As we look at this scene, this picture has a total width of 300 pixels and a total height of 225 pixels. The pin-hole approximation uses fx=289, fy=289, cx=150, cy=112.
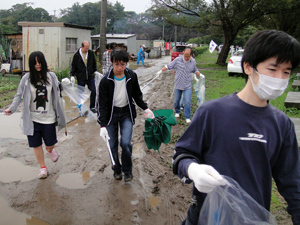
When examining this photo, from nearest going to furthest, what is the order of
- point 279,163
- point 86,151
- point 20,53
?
1. point 279,163
2. point 86,151
3. point 20,53

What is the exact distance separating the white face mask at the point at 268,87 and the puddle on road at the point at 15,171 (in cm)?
358

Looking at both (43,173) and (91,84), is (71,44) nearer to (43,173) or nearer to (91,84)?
(91,84)

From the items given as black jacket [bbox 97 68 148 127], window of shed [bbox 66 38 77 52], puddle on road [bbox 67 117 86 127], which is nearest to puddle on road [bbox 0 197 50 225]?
black jacket [bbox 97 68 148 127]

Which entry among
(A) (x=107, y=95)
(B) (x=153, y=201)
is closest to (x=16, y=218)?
(B) (x=153, y=201)

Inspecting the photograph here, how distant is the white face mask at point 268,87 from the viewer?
154 centimetres

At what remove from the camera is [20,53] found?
1544 centimetres

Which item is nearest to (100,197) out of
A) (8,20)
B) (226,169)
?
(226,169)

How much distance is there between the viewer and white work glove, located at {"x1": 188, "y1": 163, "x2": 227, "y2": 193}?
139cm

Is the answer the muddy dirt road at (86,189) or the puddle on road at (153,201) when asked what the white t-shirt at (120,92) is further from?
the puddle on road at (153,201)

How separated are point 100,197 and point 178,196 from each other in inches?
39.1

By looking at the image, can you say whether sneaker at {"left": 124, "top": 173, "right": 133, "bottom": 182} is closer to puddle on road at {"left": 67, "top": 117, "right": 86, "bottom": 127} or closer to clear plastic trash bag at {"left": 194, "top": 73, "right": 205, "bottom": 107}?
puddle on road at {"left": 67, "top": 117, "right": 86, "bottom": 127}

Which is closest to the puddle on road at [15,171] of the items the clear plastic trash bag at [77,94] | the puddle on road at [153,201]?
the puddle on road at [153,201]

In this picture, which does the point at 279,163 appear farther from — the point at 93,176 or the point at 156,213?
the point at 93,176

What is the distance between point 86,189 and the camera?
12.6 feet
